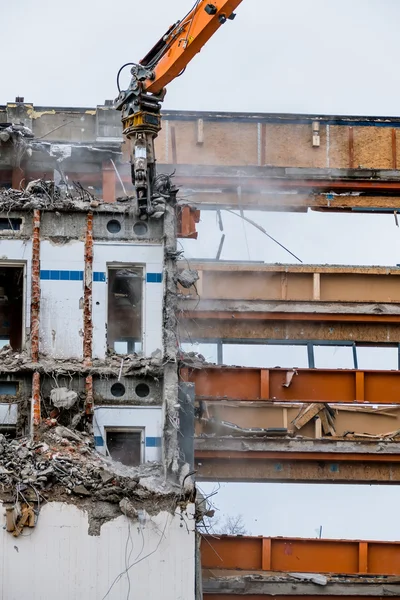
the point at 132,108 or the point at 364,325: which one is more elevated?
the point at 132,108

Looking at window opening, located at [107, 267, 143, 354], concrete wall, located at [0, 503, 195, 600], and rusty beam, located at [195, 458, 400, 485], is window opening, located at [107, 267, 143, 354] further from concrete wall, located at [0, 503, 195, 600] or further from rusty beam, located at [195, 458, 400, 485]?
concrete wall, located at [0, 503, 195, 600]

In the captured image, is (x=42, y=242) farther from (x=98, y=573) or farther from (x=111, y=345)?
(x=98, y=573)

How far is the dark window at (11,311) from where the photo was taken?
3130 centimetres

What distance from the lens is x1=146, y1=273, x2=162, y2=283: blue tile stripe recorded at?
29938 millimetres

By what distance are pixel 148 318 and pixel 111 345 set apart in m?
1.07

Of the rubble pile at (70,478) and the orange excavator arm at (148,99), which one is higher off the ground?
the orange excavator arm at (148,99)

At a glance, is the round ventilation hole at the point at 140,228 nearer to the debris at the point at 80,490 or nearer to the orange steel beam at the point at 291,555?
the debris at the point at 80,490

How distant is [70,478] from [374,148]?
1540 cm

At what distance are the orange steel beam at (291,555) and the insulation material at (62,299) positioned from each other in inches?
250

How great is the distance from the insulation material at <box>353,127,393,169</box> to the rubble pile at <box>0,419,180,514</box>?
44.2ft

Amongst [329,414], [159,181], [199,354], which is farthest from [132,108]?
[329,414]

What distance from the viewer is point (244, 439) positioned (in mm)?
33250

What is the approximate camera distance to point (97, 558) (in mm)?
25703

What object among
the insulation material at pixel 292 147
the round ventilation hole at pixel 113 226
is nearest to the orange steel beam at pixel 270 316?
the insulation material at pixel 292 147
